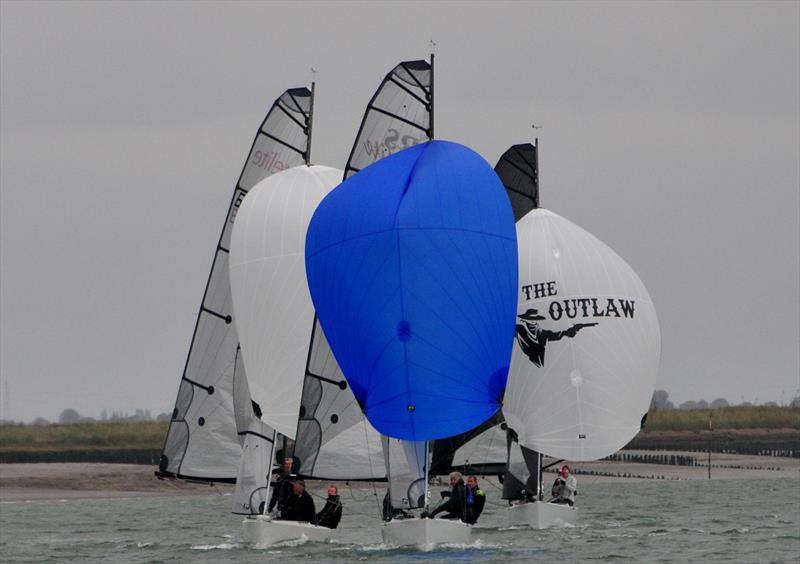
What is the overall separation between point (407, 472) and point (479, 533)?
6.84m

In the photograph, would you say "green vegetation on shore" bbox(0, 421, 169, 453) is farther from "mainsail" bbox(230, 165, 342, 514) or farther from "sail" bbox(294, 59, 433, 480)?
"sail" bbox(294, 59, 433, 480)

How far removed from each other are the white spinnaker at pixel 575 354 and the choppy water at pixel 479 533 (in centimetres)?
272

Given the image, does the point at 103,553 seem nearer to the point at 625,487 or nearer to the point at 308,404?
the point at 308,404

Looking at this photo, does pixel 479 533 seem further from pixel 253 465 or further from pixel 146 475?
pixel 146 475

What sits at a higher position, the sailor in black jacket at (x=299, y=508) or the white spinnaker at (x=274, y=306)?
the white spinnaker at (x=274, y=306)

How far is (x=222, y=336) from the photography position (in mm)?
51875

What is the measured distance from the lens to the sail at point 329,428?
4688cm

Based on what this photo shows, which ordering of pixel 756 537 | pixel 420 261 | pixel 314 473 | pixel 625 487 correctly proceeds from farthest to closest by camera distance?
1. pixel 625 487
2. pixel 756 537
3. pixel 314 473
4. pixel 420 261

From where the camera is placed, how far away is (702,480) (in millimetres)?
82938

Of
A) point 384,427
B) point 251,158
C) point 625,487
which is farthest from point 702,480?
point 384,427

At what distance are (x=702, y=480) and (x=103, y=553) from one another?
130 ft

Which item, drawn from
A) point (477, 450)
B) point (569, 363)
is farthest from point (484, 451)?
point (569, 363)

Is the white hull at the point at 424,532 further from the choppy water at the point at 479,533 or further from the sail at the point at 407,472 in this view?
the sail at the point at 407,472

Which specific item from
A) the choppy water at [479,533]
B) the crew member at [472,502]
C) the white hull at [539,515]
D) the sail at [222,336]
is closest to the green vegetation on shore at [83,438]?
the choppy water at [479,533]
